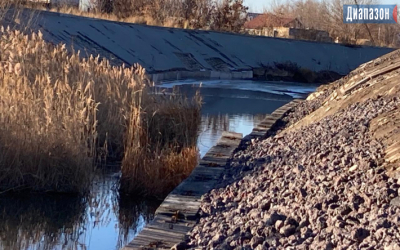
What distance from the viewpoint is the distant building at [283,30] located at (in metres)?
44.4

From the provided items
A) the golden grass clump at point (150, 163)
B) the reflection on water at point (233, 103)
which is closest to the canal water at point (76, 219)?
the golden grass clump at point (150, 163)

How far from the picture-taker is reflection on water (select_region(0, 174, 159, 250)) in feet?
18.6

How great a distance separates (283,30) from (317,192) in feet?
151

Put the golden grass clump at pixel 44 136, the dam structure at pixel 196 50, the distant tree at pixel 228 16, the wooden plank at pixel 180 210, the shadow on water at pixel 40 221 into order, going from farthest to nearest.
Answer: the distant tree at pixel 228 16 < the dam structure at pixel 196 50 < the golden grass clump at pixel 44 136 < the shadow on water at pixel 40 221 < the wooden plank at pixel 180 210

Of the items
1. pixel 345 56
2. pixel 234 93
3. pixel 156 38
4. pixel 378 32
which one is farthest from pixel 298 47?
pixel 378 32

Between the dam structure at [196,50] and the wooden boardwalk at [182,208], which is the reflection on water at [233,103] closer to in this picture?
the dam structure at [196,50]

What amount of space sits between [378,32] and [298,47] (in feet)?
80.1

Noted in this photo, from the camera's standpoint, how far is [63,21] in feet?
85.0

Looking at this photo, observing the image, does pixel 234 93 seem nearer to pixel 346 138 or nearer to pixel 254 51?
pixel 254 51

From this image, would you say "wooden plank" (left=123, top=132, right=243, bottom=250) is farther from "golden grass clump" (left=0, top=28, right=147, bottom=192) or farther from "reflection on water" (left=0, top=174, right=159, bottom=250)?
"golden grass clump" (left=0, top=28, right=147, bottom=192)

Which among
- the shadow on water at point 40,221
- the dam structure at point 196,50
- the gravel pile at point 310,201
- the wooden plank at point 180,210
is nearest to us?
the gravel pile at point 310,201

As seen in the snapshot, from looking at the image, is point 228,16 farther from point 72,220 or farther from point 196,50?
point 72,220

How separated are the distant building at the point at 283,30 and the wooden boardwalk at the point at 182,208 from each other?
3852 cm

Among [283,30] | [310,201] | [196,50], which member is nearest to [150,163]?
[310,201]
